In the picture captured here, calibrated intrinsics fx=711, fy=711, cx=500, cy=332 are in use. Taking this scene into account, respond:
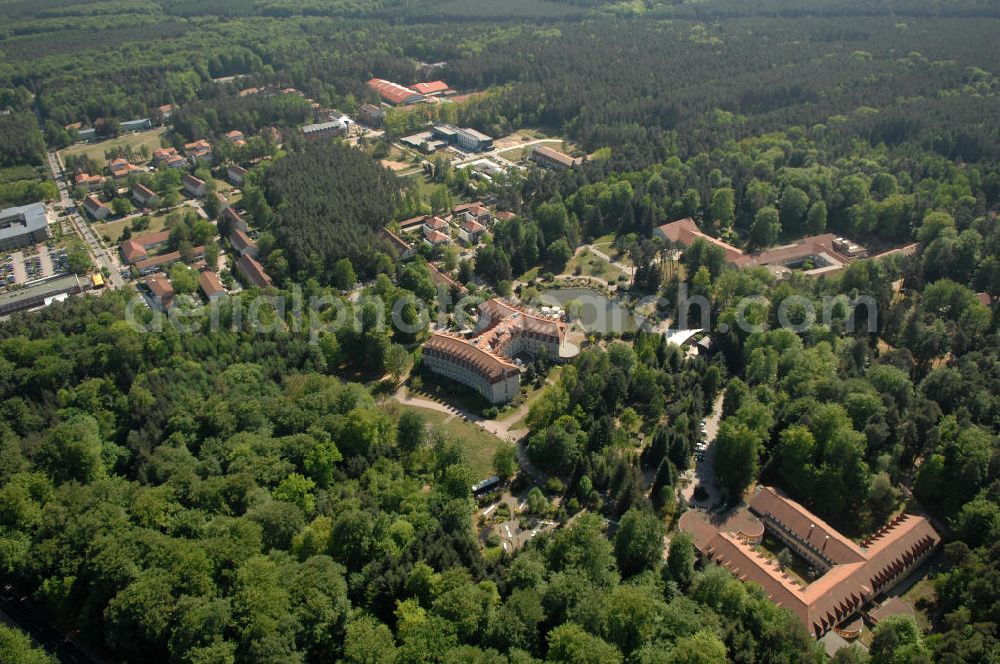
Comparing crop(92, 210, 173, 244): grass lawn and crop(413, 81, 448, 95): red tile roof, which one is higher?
crop(413, 81, 448, 95): red tile roof

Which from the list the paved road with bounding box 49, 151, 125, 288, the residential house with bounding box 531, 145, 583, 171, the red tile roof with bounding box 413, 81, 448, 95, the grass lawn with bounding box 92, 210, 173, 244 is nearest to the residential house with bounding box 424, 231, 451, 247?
the residential house with bounding box 531, 145, 583, 171

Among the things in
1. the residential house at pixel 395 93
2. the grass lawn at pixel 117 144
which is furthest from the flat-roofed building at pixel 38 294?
the residential house at pixel 395 93

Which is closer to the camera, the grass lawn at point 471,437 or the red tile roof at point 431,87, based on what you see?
the grass lawn at point 471,437

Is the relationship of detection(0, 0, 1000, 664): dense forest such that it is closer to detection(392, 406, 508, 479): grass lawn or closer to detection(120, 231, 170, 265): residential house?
detection(392, 406, 508, 479): grass lawn

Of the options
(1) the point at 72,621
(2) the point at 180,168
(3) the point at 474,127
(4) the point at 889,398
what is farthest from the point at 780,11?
(1) the point at 72,621

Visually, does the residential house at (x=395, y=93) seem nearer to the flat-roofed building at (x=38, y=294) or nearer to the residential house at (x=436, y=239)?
the residential house at (x=436, y=239)
